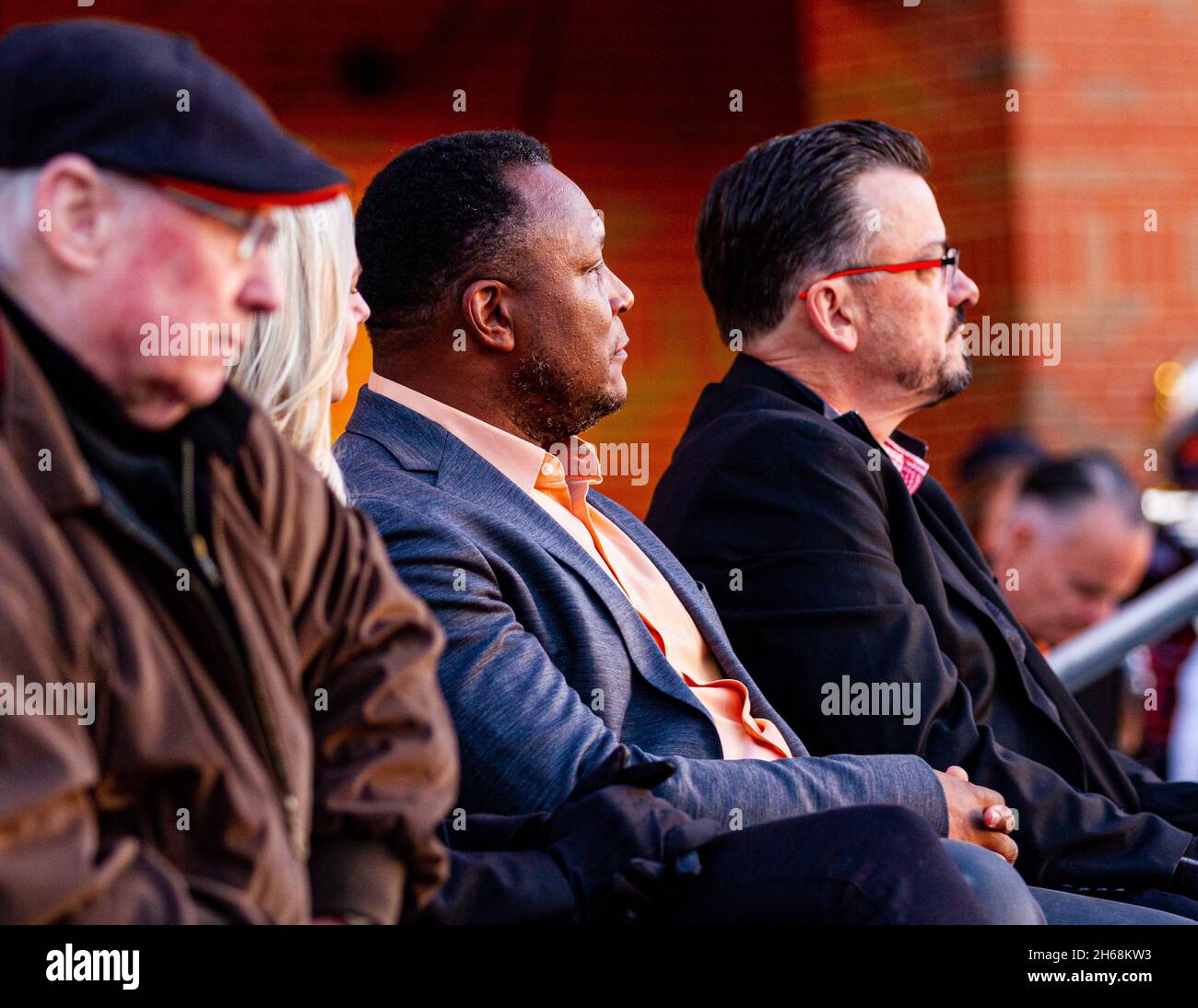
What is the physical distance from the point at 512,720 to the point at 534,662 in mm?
92

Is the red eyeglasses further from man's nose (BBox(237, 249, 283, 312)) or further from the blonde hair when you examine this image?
man's nose (BBox(237, 249, 283, 312))

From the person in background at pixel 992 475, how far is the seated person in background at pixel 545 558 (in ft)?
9.79

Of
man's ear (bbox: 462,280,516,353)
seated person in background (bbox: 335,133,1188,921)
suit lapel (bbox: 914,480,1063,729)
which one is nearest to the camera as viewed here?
seated person in background (bbox: 335,133,1188,921)

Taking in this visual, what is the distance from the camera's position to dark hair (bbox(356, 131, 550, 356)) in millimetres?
2844

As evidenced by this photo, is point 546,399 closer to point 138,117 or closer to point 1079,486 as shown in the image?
point 138,117

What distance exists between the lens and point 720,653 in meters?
2.81

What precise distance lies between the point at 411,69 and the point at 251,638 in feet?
15.9

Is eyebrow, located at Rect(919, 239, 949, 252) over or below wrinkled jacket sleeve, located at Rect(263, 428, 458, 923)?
over

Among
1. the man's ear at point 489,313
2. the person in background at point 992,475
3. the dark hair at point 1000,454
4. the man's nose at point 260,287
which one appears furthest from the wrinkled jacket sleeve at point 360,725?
the dark hair at point 1000,454

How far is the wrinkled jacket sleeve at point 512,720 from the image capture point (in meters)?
2.30

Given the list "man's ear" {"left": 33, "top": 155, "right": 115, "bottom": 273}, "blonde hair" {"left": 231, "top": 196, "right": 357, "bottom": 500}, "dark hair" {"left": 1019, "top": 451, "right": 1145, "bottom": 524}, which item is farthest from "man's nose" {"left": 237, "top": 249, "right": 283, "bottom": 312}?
"dark hair" {"left": 1019, "top": 451, "right": 1145, "bottom": 524}

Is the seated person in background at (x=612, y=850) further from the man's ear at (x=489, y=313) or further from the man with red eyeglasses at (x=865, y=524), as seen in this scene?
the man with red eyeglasses at (x=865, y=524)

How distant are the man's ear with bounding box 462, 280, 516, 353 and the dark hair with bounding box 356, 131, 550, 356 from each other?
20 millimetres
